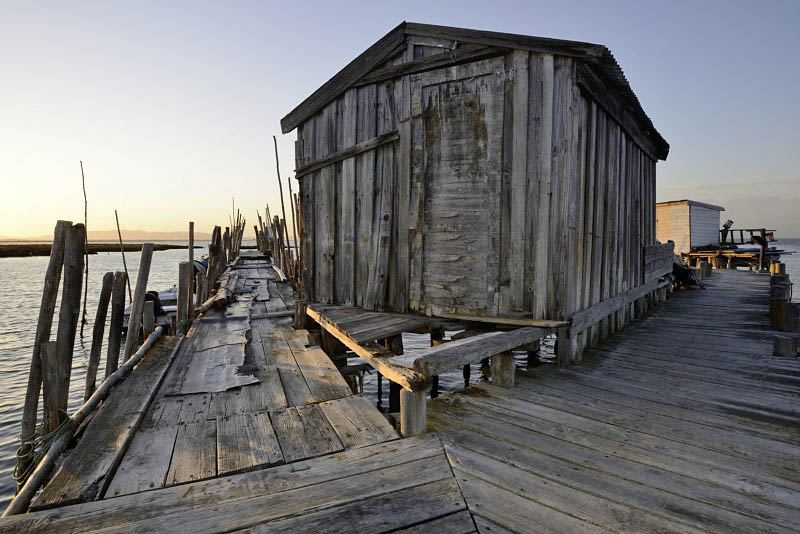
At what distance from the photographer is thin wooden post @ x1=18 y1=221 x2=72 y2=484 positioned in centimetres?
413

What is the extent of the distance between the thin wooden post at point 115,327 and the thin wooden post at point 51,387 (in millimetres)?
1223

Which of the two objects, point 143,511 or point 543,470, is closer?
point 143,511

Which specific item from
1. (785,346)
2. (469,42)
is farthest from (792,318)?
(469,42)

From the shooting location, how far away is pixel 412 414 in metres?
3.38

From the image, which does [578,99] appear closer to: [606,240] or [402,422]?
[606,240]

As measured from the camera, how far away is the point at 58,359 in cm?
419

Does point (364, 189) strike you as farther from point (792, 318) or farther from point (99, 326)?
point (792, 318)

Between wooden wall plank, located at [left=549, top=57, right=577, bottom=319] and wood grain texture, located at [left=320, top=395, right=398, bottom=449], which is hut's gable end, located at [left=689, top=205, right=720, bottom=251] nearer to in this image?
Result: wooden wall plank, located at [left=549, top=57, right=577, bottom=319]

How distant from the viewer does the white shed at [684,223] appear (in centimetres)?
2752

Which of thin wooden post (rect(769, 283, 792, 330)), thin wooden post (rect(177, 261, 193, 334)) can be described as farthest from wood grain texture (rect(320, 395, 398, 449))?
thin wooden post (rect(769, 283, 792, 330))

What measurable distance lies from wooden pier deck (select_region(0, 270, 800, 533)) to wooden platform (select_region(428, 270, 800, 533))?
13 millimetres

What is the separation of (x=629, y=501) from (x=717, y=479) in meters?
0.74

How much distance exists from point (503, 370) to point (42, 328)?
4.82m

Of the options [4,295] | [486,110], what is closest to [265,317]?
[486,110]
